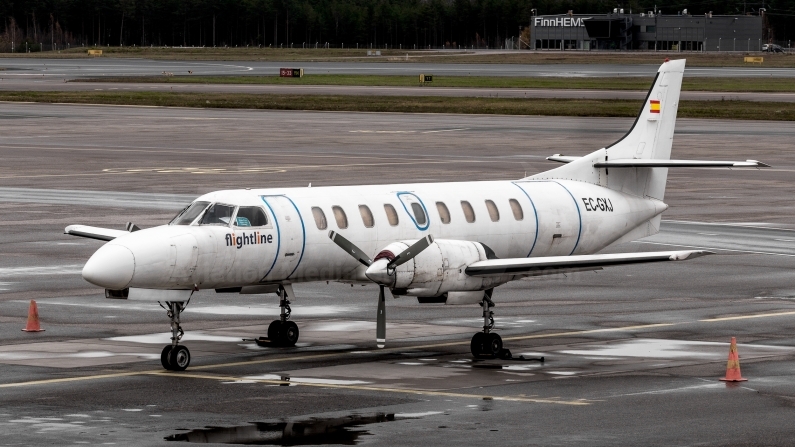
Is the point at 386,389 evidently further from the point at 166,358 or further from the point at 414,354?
the point at 166,358

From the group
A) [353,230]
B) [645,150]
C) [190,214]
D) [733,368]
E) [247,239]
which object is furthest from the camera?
[645,150]

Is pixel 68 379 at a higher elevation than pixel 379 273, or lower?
lower

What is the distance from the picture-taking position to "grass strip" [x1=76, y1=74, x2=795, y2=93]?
394 ft

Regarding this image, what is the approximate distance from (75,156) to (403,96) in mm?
50113

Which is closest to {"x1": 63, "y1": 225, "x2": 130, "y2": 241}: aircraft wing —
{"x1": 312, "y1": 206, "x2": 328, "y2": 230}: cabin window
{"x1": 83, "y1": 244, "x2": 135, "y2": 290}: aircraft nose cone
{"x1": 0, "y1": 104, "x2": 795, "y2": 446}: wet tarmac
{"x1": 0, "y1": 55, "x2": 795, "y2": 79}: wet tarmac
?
{"x1": 0, "y1": 104, "x2": 795, "y2": 446}: wet tarmac

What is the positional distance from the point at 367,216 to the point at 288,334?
7.85 ft

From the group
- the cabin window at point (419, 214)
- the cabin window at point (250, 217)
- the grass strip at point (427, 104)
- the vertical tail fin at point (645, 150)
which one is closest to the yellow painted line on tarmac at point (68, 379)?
the cabin window at point (250, 217)

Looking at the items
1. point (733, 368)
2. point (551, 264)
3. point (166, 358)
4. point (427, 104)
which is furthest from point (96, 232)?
point (427, 104)

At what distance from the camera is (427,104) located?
96.9 metres

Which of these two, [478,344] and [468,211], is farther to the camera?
[468,211]

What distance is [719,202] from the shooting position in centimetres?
4384

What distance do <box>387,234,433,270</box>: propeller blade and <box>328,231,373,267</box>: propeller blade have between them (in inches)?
36.6

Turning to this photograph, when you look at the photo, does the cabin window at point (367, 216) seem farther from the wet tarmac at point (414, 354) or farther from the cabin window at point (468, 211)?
Answer: the wet tarmac at point (414, 354)

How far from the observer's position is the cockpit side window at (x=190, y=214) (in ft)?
64.9
